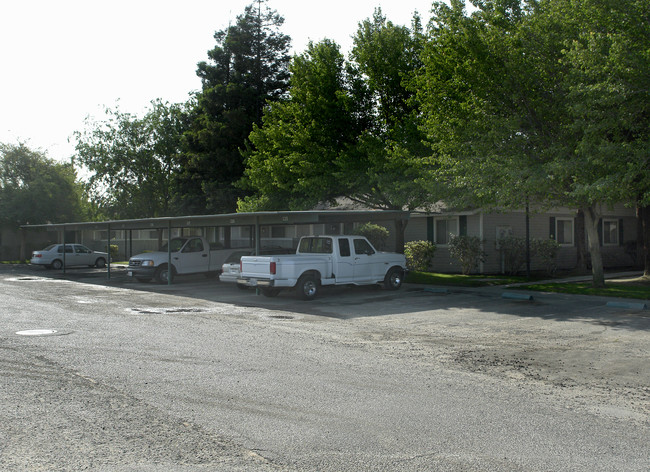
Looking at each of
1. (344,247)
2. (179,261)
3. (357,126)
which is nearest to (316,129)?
(357,126)

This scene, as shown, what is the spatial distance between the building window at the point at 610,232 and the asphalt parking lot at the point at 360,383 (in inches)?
664

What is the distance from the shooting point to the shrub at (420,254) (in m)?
24.9

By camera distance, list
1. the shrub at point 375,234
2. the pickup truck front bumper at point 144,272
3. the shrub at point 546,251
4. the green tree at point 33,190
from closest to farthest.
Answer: the pickup truck front bumper at point 144,272, the shrub at point 546,251, the shrub at point 375,234, the green tree at point 33,190

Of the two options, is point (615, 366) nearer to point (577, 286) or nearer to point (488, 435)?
point (488, 435)

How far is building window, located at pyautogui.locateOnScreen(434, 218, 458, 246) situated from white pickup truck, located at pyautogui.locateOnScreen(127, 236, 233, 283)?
9.07m

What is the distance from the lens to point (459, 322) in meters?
12.9

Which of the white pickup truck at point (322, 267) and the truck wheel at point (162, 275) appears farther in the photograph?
the truck wheel at point (162, 275)

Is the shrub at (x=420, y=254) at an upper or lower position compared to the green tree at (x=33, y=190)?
lower

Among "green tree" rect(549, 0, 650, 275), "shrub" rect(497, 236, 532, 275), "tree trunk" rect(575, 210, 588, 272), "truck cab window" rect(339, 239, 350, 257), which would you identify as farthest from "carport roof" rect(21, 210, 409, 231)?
"tree trunk" rect(575, 210, 588, 272)

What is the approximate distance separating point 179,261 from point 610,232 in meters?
21.2

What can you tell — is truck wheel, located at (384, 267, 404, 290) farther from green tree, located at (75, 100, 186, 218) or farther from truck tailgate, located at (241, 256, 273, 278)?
green tree, located at (75, 100, 186, 218)

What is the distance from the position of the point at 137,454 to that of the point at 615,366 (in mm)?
6654

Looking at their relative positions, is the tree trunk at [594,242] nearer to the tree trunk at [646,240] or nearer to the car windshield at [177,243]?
the tree trunk at [646,240]

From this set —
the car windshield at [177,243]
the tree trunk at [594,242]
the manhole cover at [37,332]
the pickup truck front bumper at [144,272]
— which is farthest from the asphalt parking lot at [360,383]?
the car windshield at [177,243]
